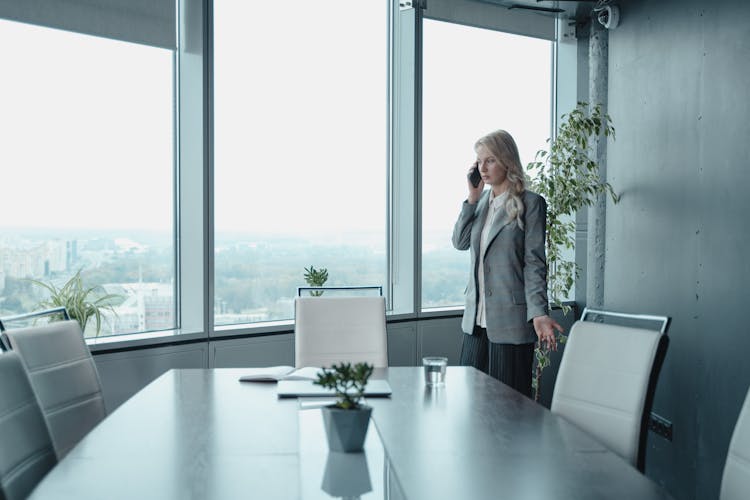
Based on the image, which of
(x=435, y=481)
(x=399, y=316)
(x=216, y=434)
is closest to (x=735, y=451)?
(x=435, y=481)

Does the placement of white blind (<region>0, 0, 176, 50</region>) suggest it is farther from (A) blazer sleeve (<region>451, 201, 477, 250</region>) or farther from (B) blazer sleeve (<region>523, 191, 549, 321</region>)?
(B) blazer sleeve (<region>523, 191, 549, 321</region>)

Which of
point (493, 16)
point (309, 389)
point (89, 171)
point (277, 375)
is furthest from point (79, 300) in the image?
point (493, 16)

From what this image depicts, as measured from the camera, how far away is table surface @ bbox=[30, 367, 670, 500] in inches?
53.5

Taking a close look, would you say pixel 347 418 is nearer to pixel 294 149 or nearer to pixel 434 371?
pixel 434 371

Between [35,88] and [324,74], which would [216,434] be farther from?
[324,74]

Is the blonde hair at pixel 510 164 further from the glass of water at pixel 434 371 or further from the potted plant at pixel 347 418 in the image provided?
the potted plant at pixel 347 418

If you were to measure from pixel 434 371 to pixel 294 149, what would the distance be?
8.40 feet

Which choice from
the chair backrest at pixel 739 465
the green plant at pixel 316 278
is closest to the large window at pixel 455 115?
the green plant at pixel 316 278

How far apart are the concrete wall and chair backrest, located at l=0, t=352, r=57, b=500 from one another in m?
2.92

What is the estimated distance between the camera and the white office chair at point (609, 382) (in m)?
2.05

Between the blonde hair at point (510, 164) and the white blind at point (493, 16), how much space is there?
6.44 feet

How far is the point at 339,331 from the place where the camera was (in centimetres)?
318

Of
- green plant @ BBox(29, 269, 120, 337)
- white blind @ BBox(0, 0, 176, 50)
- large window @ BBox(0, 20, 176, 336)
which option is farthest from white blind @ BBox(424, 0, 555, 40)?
green plant @ BBox(29, 269, 120, 337)

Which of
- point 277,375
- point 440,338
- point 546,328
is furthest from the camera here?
point 440,338
